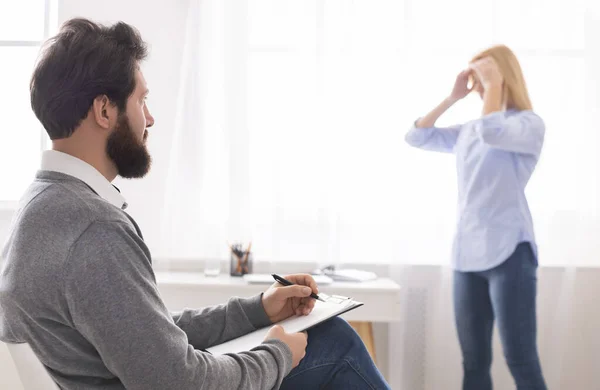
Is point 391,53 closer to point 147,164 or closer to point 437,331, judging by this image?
point 437,331

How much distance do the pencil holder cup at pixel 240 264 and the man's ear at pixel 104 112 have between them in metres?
1.56

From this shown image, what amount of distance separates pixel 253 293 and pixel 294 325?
45.6 inches

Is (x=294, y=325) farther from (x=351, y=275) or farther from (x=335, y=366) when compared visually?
(x=351, y=275)

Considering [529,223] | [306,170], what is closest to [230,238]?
[306,170]

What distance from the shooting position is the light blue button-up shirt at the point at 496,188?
7.34 feet

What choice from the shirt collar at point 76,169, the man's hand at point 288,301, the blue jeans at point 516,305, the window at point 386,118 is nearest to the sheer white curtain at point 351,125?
the window at point 386,118

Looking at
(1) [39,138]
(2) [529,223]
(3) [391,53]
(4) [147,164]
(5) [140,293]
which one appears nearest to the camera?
(5) [140,293]

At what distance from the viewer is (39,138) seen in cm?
297

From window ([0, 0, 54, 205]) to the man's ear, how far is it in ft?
6.54

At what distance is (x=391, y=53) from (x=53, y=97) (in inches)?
73.4

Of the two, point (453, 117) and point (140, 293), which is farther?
point (453, 117)

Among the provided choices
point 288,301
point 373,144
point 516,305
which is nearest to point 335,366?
point 288,301

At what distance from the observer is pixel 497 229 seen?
89.6 inches

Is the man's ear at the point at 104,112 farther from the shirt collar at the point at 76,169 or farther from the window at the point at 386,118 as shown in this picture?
the window at the point at 386,118
